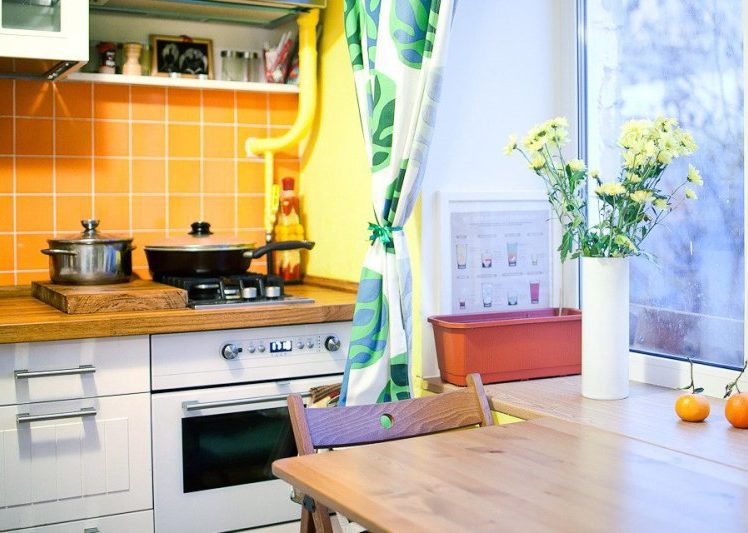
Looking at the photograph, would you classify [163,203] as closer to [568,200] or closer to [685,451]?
[568,200]

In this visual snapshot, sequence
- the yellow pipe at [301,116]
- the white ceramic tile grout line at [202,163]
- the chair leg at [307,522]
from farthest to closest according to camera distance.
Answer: the white ceramic tile grout line at [202,163]
the yellow pipe at [301,116]
the chair leg at [307,522]

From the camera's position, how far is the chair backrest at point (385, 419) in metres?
1.74

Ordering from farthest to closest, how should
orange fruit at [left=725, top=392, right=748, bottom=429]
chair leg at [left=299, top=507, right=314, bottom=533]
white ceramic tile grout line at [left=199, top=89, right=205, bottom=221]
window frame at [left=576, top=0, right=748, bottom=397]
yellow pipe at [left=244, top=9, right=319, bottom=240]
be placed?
white ceramic tile grout line at [left=199, top=89, right=205, bottom=221]
yellow pipe at [left=244, top=9, right=319, bottom=240]
window frame at [left=576, top=0, right=748, bottom=397]
orange fruit at [left=725, top=392, right=748, bottom=429]
chair leg at [left=299, top=507, right=314, bottom=533]

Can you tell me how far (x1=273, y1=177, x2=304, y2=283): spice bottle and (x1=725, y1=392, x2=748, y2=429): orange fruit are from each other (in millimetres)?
1706

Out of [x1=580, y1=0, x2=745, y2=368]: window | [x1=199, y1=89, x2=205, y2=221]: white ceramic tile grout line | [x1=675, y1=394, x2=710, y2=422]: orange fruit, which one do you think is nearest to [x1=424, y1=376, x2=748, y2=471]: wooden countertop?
[x1=675, y1=394, x2=710, y2=422]: orange fruit

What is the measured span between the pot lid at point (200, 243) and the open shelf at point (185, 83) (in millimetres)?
514

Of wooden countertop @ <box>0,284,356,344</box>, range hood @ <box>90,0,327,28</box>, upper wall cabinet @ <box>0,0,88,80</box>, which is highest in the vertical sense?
range hood @ <box>90,0,327,28</box>

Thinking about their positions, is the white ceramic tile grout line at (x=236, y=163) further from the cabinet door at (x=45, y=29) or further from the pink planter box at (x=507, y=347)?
the pink planter box at (x=507, y=347)

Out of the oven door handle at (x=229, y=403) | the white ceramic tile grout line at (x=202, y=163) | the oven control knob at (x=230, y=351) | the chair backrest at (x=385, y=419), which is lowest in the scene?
the oven door handle at (x=229, y=403)

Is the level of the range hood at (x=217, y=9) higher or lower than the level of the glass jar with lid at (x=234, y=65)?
higher

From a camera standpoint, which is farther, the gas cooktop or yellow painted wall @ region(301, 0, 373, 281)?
yellow painted wall @ region(301, 0, 373, 281)

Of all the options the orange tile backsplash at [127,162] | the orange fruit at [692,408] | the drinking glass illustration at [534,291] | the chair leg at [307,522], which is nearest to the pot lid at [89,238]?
the orange tile backsplash at [127,162]

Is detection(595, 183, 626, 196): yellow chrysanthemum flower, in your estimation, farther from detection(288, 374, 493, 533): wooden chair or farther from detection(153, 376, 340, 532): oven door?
detection(153, 376, 340, 532): oven door

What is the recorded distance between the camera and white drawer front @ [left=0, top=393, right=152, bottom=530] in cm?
231
